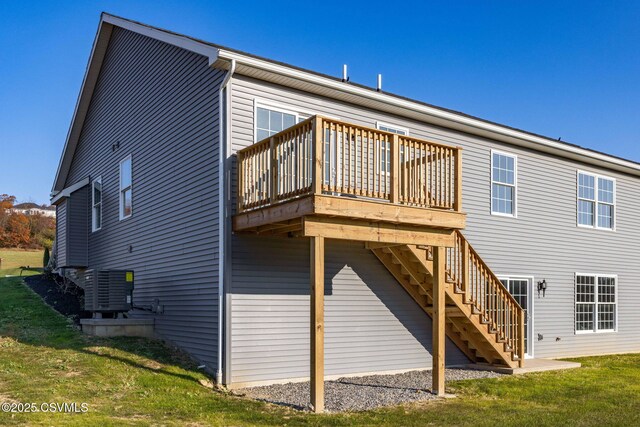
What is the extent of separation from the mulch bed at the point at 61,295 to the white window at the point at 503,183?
10195mm

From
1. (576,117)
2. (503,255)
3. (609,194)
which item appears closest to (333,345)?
(503,255)

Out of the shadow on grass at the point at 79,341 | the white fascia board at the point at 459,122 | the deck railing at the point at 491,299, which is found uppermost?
the white fascia board at the point at 459,122

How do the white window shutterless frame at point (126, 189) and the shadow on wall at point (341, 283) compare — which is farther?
the white window shutterless frame at point (126, 189)

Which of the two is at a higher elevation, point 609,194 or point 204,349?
point 609,194

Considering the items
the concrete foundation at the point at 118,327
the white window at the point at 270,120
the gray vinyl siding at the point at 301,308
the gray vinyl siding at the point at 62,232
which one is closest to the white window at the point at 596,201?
the gray vinyl siding at the point at 301,308

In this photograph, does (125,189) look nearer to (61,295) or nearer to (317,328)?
(61,295)

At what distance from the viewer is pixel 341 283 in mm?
11133

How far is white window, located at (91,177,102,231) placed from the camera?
53.0ft

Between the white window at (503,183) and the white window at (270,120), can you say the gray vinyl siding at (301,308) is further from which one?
the white window at (503,183)

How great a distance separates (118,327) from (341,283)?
463cm

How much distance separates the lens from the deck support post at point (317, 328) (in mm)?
8141

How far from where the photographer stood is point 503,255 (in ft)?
46.3

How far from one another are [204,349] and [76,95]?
10835mm

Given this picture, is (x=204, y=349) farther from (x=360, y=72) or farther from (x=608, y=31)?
(x=608, y=31)
